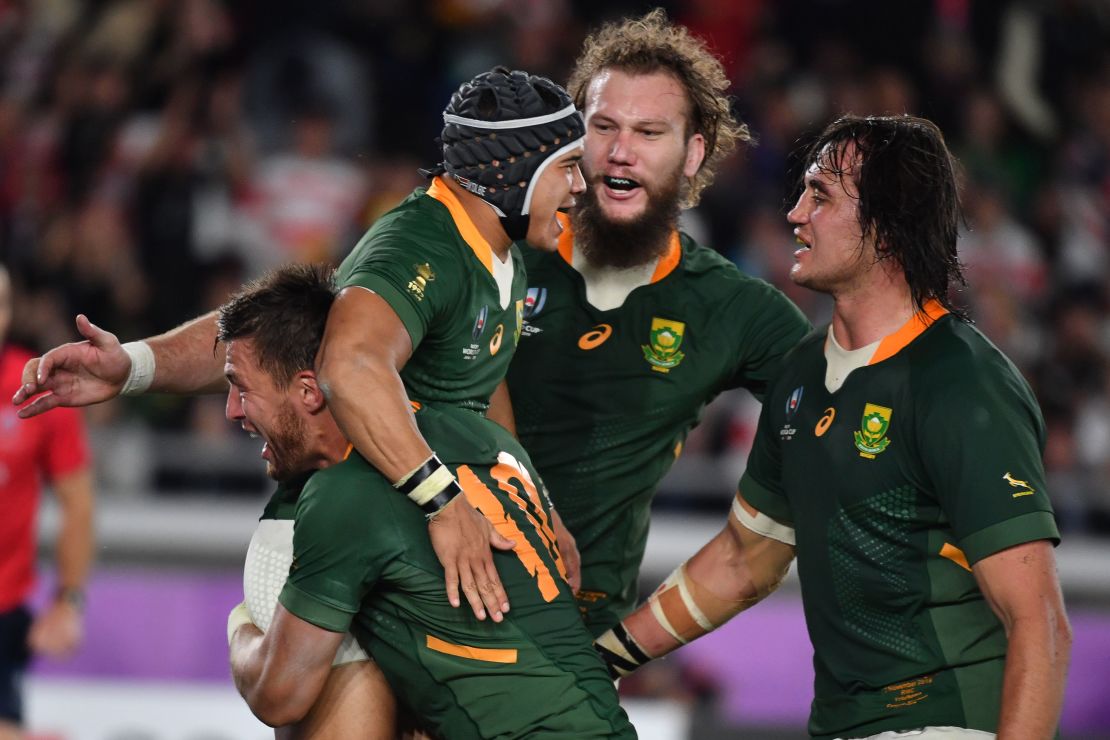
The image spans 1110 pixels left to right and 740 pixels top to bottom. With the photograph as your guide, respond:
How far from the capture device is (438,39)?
10.6 m

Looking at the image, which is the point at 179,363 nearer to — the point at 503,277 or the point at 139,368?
the point at 139,368

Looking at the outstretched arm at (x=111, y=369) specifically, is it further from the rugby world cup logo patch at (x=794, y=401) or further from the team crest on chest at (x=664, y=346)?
the rugby world cup logo patch at (x=794, y=401)

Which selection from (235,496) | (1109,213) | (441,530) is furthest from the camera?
(1109,213)

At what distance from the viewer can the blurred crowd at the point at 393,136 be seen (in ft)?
30.5

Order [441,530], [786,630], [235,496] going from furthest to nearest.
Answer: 1. [235,496]
2. [786,630]
3. [441,530]

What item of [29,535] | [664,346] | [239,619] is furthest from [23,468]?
[239,619]

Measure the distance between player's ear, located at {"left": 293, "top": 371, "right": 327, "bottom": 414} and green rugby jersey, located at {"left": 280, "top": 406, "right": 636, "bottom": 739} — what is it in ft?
0.56

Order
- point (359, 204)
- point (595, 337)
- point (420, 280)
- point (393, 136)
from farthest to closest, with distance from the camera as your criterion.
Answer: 1. point (393, 136)
2. point (359, 204)
3. point (595, 337)
4. point (420, 280)

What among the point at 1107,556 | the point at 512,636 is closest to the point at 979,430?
the point at 512,636

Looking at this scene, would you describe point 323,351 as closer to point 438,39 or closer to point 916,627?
point 916,627

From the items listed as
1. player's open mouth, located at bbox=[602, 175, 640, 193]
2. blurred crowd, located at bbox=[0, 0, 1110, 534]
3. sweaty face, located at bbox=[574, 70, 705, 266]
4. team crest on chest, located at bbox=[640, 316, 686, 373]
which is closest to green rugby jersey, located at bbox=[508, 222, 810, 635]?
team crest on chest, located at bbox=[640, 316, 686, 373]

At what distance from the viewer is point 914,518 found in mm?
3623

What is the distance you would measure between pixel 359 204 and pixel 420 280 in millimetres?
5964

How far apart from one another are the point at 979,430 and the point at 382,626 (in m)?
1.39
